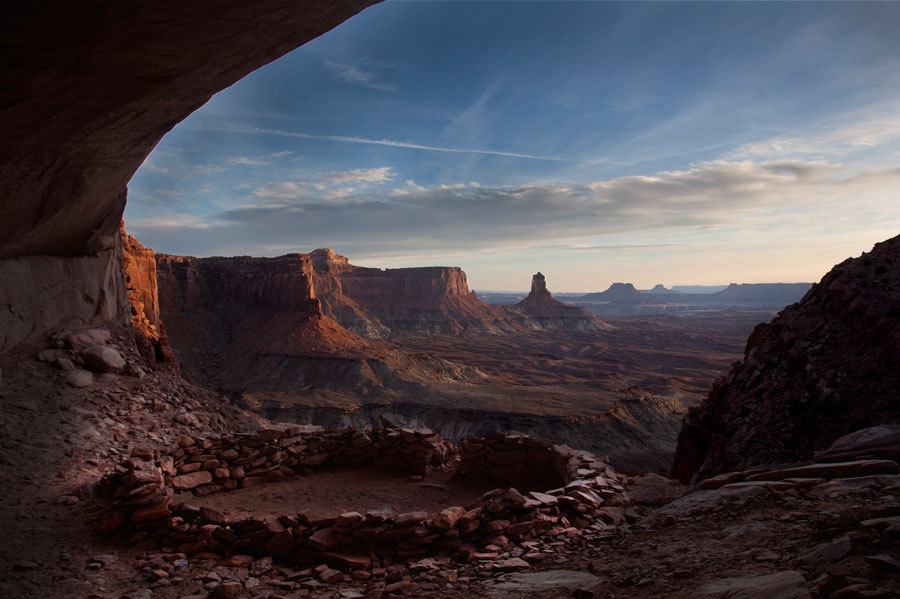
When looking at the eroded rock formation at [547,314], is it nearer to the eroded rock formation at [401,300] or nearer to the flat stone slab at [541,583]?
the eroded rock formation at [401,300]

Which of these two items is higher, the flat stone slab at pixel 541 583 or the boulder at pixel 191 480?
the flat stone slab at pixel 541 583

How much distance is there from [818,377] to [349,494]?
9229 millimetres

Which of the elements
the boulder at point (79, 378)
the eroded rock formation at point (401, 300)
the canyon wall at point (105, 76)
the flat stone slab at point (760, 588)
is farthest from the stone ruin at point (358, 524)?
the eroded rock formation at point (401, 300)

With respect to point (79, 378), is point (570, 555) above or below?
below

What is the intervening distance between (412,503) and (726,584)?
667cm

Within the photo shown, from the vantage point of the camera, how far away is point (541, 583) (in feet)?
15.7

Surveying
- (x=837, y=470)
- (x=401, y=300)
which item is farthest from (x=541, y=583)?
(x=401, y=300)

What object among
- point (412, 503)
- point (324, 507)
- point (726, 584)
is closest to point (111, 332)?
point (324, 507)

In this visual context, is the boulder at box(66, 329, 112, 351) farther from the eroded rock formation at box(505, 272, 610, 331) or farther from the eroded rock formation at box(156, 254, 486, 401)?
the eroded rock formation at box(505, 272, 610, 331)

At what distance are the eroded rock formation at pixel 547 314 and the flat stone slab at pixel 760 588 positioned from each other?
126655mm

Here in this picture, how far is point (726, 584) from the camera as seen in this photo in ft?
11.7

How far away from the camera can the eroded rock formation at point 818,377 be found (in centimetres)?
726

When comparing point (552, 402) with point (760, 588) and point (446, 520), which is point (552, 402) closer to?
point (446, 520)

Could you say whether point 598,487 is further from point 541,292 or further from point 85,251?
point 541,292
